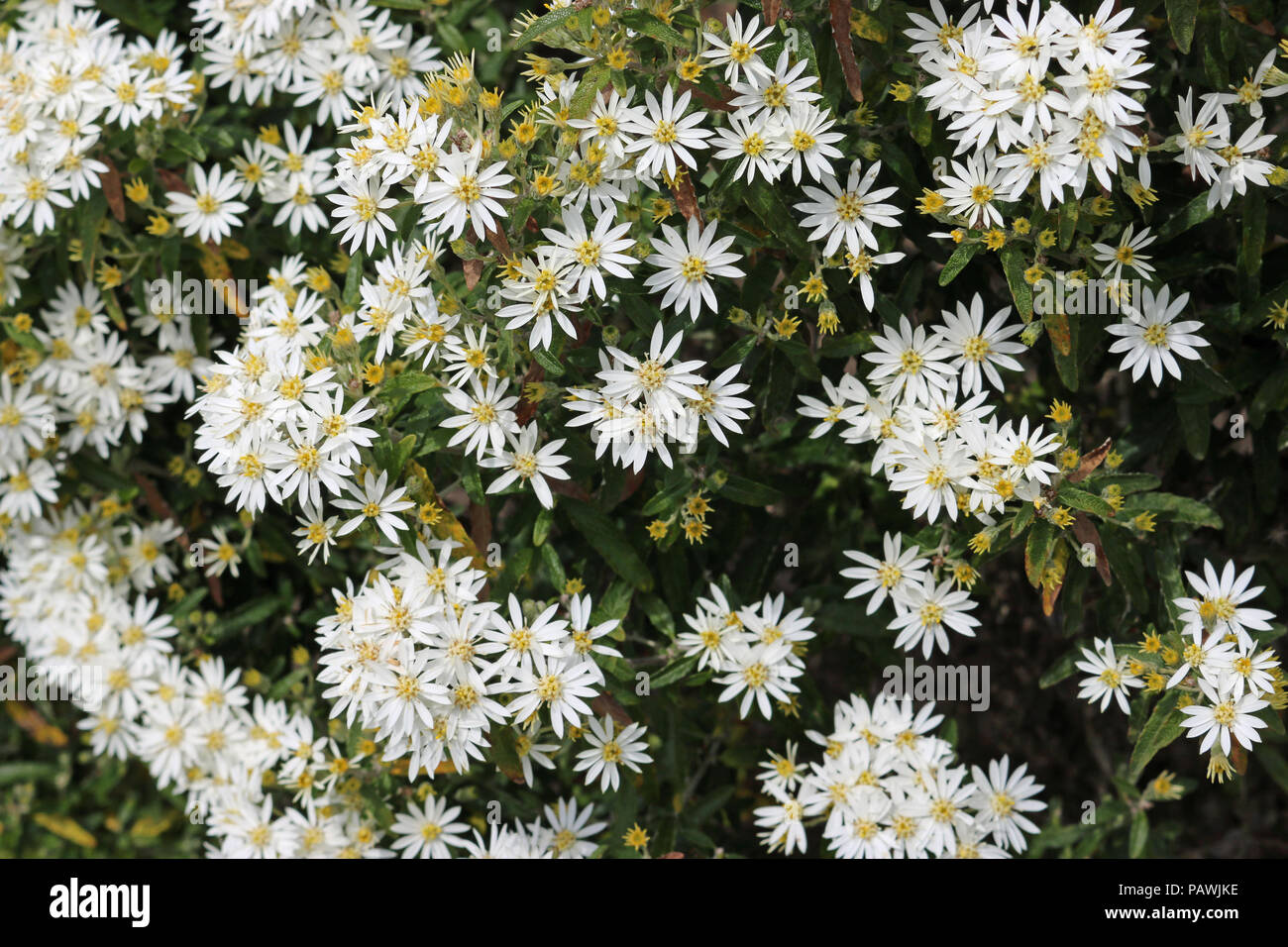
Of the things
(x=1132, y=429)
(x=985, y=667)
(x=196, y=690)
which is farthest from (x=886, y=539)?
(x=196, y=690)

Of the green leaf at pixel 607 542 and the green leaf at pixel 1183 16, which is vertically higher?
the green leaf at pixel 1183 16

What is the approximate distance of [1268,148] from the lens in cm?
250

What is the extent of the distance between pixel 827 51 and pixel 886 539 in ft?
3.72

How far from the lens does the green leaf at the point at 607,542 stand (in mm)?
2703

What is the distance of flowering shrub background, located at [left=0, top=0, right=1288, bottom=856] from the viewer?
7.86 feet

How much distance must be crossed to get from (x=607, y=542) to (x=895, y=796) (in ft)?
3.04

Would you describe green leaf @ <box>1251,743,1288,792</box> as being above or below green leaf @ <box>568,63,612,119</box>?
below

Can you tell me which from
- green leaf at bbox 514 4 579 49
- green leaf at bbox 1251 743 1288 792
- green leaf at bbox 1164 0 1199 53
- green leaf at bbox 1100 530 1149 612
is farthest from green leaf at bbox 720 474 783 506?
green leaf at bbox 1251 743 1288 792

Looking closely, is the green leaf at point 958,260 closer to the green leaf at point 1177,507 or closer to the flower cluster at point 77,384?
the green leaf at point 1177,507

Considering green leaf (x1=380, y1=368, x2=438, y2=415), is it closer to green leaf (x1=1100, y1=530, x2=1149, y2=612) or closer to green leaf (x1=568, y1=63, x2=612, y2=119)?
green leaf (x1=568, y1=63, x2=612, y2=119)

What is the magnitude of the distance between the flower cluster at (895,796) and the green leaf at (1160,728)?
0.34 metres

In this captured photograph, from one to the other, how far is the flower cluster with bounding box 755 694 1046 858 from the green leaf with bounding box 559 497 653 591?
0.60m

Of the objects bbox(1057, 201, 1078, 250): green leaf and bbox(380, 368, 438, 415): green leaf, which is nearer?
bbox(1057, 201, 1078, 250): green leaf

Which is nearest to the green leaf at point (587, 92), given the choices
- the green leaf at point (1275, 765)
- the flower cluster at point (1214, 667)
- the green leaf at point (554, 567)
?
the green leaf at point (554, 567)
